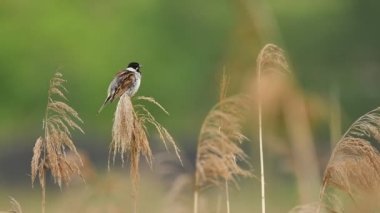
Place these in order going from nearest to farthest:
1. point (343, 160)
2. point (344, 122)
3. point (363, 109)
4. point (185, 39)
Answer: point (343, 160) → point (344, 122) → point (363, 109) → point (185, 39)

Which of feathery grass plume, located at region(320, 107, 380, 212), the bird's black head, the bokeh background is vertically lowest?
feathery grass plume, located at region(320, 107, 380, 212)

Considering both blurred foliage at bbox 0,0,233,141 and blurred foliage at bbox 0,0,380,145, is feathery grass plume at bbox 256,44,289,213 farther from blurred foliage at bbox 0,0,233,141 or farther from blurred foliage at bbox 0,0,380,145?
blurred foliage at bbox 0,0,233,141

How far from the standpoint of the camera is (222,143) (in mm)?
5457

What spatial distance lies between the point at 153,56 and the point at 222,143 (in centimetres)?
2605

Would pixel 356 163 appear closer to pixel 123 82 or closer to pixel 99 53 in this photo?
pixel 123 82

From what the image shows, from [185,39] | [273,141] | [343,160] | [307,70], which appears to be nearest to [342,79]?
[307,70]

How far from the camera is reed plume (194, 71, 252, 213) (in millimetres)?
5371

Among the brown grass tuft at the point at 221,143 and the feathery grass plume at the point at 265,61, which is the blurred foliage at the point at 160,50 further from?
the feathery grass plume at the point at 265,61

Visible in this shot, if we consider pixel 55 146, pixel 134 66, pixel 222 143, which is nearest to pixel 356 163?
pixel 55 146

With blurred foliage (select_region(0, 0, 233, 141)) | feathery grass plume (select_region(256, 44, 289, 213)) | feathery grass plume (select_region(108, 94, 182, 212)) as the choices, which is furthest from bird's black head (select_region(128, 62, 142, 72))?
blurred foliage (select_region(0, 0, 233, 141))

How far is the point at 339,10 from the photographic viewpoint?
115ft

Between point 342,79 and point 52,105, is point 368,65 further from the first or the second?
point 52,105

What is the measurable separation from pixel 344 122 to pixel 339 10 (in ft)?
24.5

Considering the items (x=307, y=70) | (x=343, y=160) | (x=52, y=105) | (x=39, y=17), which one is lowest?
(x=343, y=160)
